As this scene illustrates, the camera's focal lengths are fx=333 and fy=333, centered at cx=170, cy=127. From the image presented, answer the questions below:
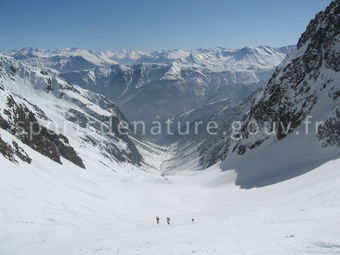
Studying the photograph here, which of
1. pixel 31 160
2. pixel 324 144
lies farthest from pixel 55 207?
pixel 324 144

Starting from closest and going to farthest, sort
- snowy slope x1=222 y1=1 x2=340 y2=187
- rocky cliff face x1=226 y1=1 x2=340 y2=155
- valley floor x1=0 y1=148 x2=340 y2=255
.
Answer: valley floor x1=0 y1=148 x2=340 y2=255
snowy slope x1=222 y1=1 x2=340 y2=187
rocky cliff face x1=226 y1=1 x2=340 y2=155

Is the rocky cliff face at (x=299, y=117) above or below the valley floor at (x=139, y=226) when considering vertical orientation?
above

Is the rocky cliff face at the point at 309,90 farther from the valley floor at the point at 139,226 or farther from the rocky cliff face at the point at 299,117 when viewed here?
the valley floor at the point at 139,226

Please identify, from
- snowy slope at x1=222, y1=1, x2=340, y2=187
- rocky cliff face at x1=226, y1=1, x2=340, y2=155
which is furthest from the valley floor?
rocky cliff face at x1=226, y1=1, x2=340, y2=155

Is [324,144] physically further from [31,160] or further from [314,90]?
[31,160]

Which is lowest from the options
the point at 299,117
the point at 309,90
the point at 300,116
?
the point at 299,117

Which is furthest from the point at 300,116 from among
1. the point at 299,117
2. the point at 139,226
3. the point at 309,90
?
the point at 139,226

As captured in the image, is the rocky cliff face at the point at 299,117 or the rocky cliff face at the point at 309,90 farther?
the rocky cliff face at the point at 309,90

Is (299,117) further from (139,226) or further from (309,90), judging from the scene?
(139,226)

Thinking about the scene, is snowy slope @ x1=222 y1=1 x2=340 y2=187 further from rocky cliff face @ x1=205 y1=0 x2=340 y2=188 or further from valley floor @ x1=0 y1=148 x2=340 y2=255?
valley floor @ x1=0 y1=148 x2=340 y2=255

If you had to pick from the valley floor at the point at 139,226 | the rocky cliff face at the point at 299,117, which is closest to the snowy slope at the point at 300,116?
the rocky cliff face at the point at 299,117

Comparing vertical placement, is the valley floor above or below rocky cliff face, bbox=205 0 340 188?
below
